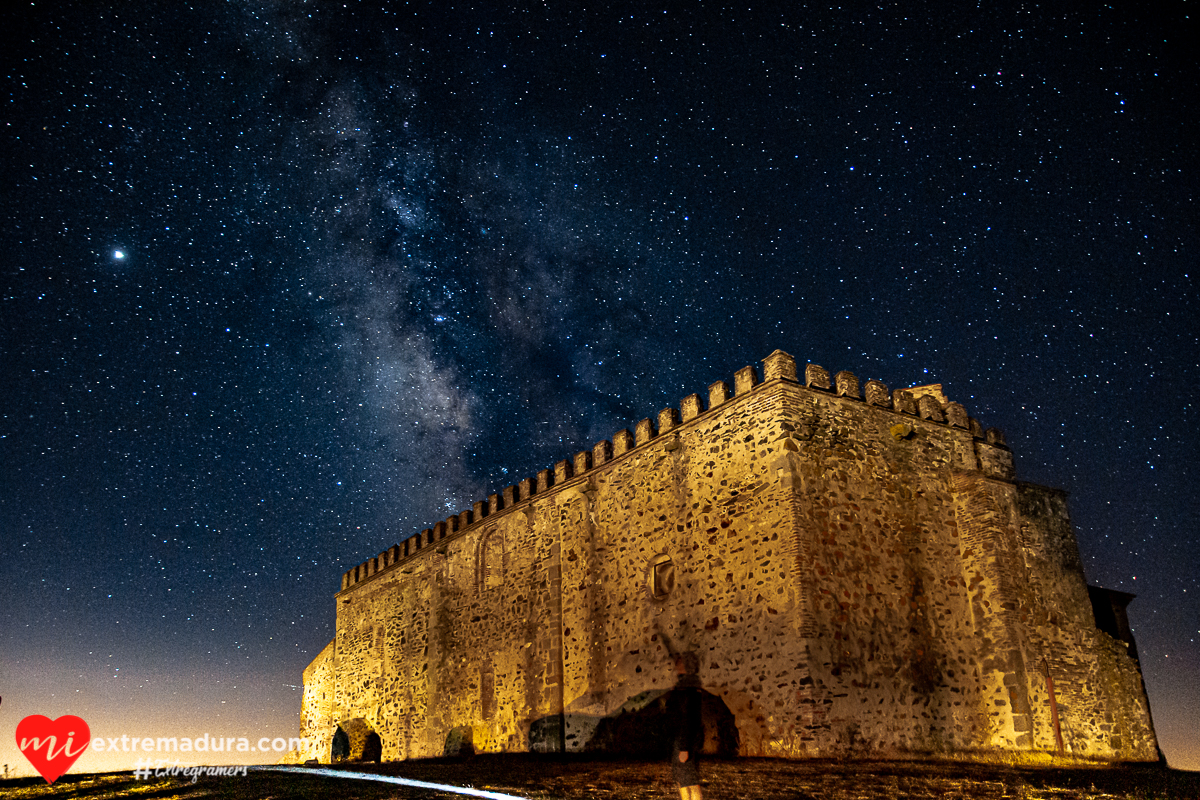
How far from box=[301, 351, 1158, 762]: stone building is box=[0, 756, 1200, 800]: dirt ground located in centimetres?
180

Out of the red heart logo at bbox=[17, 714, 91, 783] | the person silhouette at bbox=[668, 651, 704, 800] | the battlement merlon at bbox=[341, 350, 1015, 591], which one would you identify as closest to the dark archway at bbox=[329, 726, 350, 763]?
the battlement merlon at bbox=[341, 350, 1015, 591]

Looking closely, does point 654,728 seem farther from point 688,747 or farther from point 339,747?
point 339,747

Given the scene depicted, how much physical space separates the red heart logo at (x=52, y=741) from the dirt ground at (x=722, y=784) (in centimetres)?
30

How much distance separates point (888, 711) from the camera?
13422 millimetres

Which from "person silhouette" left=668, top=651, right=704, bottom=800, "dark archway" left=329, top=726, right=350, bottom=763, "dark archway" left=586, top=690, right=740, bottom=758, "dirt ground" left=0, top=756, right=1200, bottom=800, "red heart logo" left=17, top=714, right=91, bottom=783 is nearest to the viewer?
"person silhouette" left=668, top=651, right=704, bottom=800

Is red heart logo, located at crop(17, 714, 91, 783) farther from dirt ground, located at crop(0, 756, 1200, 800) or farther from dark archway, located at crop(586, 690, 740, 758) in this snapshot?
dark archway, located at crop(586, 690, 740, 758)

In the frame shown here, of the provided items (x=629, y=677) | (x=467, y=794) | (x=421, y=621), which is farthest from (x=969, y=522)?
(x=421, y=621)

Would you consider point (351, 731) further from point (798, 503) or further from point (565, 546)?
point (798, 503)

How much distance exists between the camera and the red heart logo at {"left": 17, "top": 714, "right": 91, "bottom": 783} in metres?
9.63

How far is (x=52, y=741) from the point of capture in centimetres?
982

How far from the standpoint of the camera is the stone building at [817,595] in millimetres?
13555

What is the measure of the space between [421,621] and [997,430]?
57.4 ft

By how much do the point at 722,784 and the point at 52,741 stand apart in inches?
332

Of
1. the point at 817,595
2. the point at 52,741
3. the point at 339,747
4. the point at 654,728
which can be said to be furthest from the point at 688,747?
the point at 339,747
